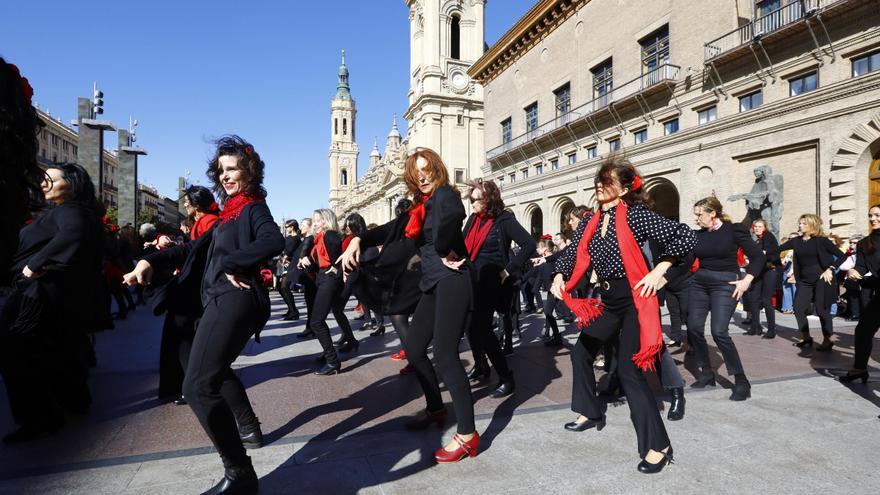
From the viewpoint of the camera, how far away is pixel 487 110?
1554 inches

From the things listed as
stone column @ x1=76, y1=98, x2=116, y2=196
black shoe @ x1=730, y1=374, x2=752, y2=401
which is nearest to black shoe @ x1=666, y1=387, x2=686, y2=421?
black shoe @ x1=730, y1=374, x2=752, y2=401

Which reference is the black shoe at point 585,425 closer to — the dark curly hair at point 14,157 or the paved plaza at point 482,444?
the paved plaza at point 482,444

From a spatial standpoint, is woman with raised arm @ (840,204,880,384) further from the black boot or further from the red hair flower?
the black boot

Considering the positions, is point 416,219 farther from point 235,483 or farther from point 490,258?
point 235,483

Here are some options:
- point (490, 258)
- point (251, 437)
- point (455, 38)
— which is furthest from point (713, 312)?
point (455, 38)

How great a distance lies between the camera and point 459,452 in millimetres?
2988

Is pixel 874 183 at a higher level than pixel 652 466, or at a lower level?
higher

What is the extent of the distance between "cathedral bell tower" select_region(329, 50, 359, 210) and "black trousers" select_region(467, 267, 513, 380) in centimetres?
11746

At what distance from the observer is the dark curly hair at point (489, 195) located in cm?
473

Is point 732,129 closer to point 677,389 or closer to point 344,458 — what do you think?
point 677,389

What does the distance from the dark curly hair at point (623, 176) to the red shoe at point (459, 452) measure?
1.84 metres

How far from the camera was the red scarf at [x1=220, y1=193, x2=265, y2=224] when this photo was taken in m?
2.81

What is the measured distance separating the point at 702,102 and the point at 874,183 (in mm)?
6994

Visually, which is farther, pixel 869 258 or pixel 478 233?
pixel 869 258
